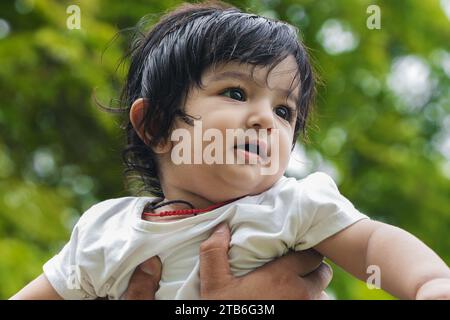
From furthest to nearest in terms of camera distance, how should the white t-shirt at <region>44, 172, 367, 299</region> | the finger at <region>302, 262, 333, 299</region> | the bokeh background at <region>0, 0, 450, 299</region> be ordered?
the bokeh background at <region>0, 0, 450, 299</region> < the finger at <region>302, 262, 333, 299</region> < the white t-shirt at <region>44, 172, 367, 299</region>

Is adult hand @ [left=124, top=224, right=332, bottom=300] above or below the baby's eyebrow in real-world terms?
below

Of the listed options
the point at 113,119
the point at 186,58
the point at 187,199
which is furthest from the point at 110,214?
the point at 113,119

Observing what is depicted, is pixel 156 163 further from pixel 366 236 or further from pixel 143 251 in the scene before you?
pixel 366 236

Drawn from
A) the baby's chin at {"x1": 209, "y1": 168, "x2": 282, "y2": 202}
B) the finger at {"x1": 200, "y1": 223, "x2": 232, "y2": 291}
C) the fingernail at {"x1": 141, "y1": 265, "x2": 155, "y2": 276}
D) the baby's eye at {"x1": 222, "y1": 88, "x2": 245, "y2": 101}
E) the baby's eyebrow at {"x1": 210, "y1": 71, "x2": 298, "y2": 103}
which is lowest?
the fingernail at {"x1": 141, "y1": 265, "x2": 155, "y2": 276}

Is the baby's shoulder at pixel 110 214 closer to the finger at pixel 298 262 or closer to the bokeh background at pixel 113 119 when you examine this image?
the finger at pixel 298 262

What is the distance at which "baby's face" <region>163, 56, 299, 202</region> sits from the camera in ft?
2.81

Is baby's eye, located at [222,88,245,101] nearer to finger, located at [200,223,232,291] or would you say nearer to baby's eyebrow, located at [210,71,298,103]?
baby's eyebrow, located at [210,71,298,103]

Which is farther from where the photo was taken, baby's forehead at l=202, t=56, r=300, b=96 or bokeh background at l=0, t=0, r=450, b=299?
bokeh background at l=0, t=0, r=450, b=299

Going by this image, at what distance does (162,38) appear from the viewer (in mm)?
992

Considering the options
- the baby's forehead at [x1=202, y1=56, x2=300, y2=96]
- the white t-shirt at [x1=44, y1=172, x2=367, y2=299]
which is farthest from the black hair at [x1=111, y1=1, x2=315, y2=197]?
the white t-shirt at [x1=44, y1=172, x2=367, y2=299]

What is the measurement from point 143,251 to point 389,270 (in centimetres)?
27

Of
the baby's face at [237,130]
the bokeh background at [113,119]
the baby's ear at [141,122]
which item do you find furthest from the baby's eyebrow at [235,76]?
the bokeh background at [113,119]

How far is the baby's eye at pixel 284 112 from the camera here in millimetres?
908
